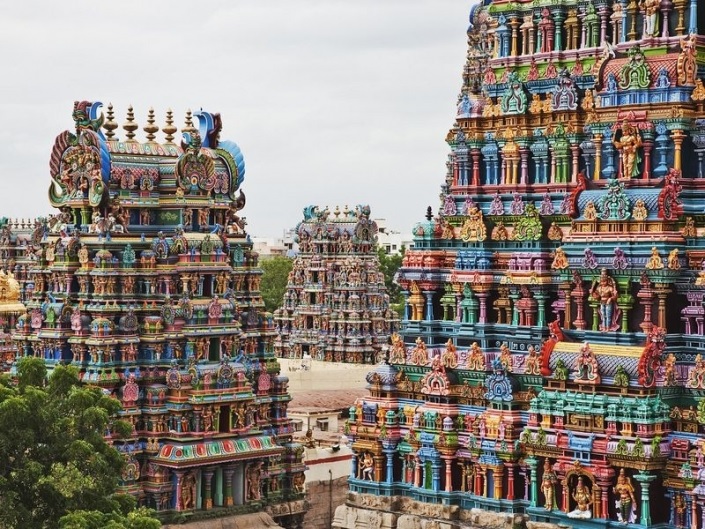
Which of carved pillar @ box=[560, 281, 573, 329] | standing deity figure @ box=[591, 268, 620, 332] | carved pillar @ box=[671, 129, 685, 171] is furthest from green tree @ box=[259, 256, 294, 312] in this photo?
standing deity figure @ box=[591, 268, 620, 332]

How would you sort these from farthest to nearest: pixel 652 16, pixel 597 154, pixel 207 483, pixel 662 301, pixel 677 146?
1. pixel 207 483
2. pixel 597 154
3. pixel 652 16
4. pixel 677 146
5. pixel 662 301

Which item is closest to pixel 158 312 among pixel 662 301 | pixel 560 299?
pixel 560 299

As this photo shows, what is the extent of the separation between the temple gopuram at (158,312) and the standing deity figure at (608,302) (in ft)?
36.2

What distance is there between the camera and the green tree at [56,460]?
3122cm

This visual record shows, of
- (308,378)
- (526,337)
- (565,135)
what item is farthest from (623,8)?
(308,378)

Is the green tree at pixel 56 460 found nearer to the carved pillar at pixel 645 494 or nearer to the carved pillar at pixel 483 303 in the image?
the carved pillar at pixel 483 303

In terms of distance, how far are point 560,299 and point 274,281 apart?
7007cm

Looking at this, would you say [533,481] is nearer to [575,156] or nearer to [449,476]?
[449,476]

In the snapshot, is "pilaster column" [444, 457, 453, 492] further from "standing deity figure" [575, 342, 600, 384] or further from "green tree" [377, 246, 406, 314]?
"green tree" [377, 246, 406, 314]

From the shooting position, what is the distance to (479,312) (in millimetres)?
34562

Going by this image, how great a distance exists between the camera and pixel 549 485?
3161 cm

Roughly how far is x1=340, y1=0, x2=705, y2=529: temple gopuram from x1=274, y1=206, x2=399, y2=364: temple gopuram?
3656cm

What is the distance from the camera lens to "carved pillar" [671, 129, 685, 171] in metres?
31.7

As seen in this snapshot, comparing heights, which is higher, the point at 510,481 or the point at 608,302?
the point at 608,302
